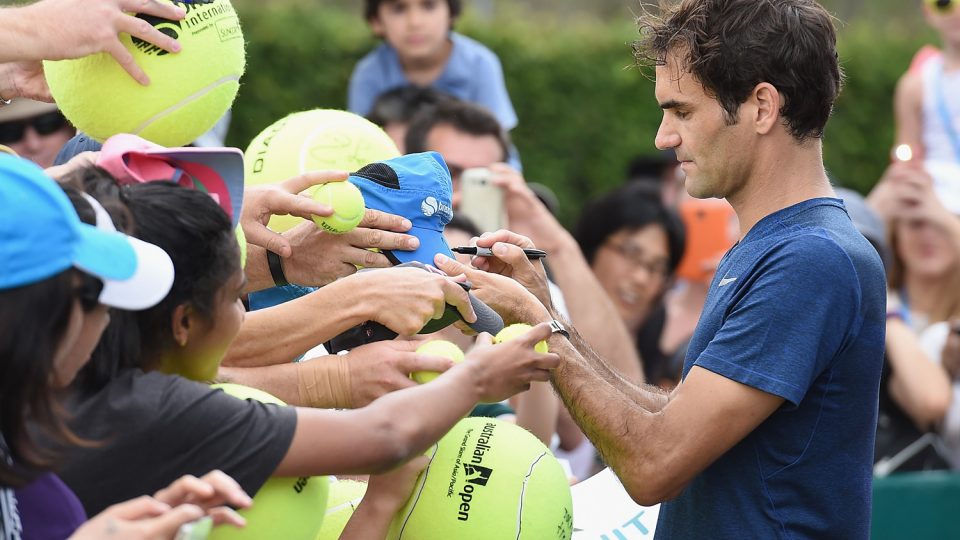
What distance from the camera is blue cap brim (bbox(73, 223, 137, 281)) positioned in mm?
2096

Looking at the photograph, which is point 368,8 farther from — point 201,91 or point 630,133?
point 630,133

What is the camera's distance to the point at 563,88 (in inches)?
455

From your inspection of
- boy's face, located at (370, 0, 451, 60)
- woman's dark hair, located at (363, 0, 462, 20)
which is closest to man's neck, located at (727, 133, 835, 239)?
boy's face, located at (370, 0, 451, 60)

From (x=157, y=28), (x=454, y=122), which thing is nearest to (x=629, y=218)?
(x=454, y=122)

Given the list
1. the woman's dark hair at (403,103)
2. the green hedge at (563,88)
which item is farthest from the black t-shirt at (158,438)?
the green hedge at (563,88)

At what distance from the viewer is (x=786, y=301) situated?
2893 millimetres

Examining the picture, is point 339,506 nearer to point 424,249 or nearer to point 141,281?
point 424,249

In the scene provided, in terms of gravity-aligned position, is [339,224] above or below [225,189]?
below

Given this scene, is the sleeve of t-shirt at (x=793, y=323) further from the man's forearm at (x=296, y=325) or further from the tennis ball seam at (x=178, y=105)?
the tennis ball seam at (x=178, y=105)

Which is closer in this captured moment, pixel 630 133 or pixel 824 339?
pixel 824 339

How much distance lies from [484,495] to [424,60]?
13.8 ft

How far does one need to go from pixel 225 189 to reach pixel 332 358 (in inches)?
21.8

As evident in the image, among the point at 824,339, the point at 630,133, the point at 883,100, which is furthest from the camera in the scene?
the point at 883,100

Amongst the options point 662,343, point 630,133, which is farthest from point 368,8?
point 630,133
